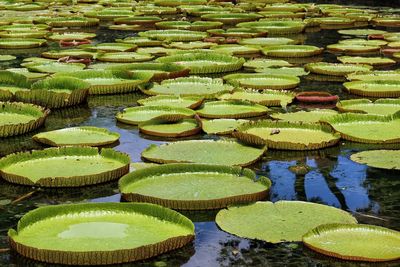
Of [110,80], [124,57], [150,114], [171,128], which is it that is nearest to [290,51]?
[124,57]

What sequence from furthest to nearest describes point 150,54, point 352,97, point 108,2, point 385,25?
point 108,2 < point 385,25 < point 150,54 < point 352,97

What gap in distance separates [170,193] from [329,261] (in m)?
1.01

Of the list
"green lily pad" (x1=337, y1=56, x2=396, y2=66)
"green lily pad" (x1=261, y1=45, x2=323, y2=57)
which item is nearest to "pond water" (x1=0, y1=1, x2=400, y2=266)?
"green lily pad" (x1=337, y1=56, x2=396, y2=66)

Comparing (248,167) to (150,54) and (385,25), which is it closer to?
(150,54)

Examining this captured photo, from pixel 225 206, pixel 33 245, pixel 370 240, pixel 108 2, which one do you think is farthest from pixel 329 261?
pixel 108 2

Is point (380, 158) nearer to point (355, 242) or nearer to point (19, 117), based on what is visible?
point (355, 242)

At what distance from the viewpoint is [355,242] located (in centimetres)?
334

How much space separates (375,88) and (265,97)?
1.04 meters

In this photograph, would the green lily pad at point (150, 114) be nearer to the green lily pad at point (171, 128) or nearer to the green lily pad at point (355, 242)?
the green lily pad at point (171, 128)

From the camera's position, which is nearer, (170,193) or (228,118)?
(170,193)

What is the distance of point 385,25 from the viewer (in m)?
11.9

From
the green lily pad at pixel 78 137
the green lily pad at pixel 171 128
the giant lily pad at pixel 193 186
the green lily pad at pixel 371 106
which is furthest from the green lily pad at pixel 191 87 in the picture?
the giant lily pad at pixel 193 186

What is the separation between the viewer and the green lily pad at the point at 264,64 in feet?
26.2

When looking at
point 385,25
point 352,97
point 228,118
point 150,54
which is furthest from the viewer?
point 385,25
